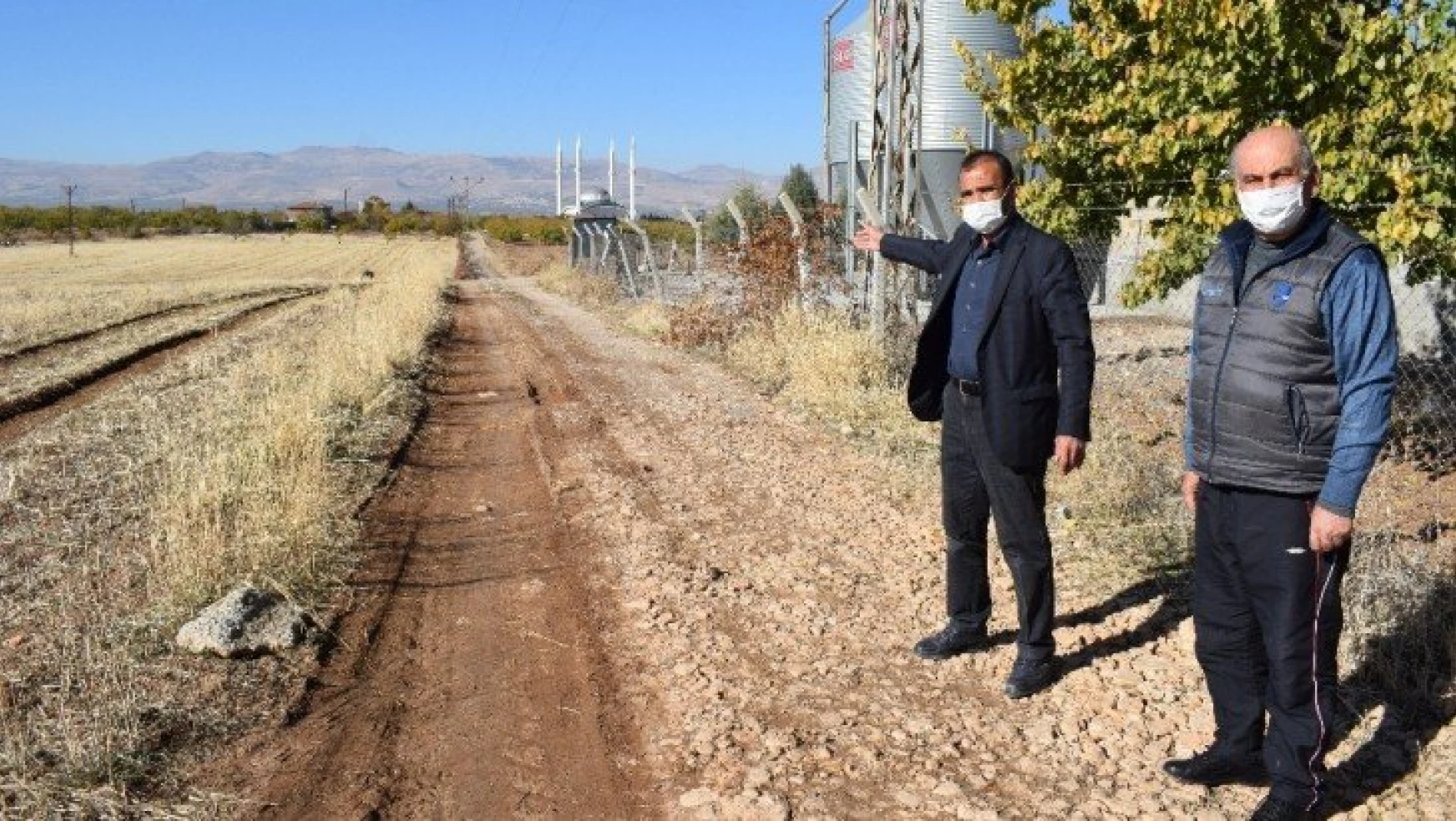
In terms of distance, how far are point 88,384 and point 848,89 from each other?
16.3 m

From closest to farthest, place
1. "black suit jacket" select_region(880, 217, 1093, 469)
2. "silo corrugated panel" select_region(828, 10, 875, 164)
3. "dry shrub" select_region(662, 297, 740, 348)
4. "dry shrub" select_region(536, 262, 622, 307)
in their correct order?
"black suit jacket" select_region(880, 217, 1093, 469) < "dry shrub" select_region(662, 297, 740, 348) < "silo corrugated panel" select_region(828, 10, 875, 164) < "dry shrub" select_region(536, 262, 622, 307)

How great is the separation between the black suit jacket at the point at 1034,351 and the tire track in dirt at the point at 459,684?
6.03 ft

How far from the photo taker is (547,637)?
4.96m

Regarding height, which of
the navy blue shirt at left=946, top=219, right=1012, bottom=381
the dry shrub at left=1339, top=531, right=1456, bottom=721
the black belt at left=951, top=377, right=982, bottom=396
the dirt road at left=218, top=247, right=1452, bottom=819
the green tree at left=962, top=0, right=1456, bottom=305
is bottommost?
the dirt road at left=218, top=247, right=1452, bottom=819

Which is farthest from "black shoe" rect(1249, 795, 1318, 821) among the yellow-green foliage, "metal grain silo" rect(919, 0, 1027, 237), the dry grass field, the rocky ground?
the yellow-green foliage

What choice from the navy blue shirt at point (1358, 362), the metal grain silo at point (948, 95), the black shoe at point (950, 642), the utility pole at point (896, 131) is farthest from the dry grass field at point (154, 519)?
the metal grain silo at point (948, 95)

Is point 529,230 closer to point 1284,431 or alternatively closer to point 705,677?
point 705,677

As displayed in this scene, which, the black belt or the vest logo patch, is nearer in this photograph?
the vest logo patch

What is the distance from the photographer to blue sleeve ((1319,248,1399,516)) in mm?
2975

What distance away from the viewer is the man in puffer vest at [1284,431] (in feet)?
9.91

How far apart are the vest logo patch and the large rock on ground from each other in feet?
13.2

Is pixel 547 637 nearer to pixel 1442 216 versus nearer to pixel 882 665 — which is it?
pixel 882 665

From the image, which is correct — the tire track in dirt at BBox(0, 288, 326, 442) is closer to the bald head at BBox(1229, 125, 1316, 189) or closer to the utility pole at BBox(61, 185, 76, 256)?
the bald head at BBox(1229, 125, 1316, 189)

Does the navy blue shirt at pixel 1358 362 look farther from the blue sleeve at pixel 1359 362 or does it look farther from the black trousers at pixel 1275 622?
the black trousers at pixel 1275 622
